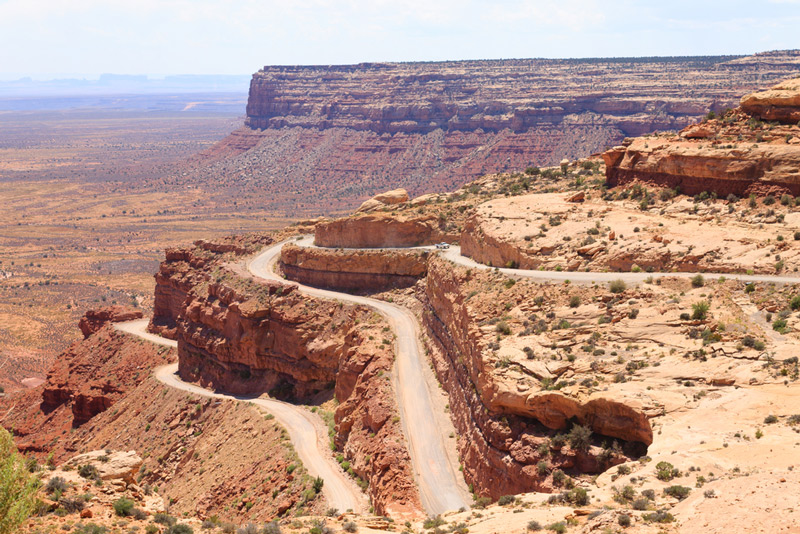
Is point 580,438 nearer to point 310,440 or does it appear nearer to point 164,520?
point 164,520

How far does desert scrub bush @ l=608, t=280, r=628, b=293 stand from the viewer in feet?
111

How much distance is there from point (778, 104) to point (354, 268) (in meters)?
30.7

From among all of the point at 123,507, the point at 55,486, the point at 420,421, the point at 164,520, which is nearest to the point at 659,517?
the point at 164,520

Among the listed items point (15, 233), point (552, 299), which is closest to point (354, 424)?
point (552, 299)

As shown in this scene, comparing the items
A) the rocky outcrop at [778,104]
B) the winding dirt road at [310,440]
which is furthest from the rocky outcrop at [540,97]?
the winding dirt road at [310,440]

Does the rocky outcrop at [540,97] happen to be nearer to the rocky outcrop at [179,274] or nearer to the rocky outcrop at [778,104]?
the rocky outcrop at [778,104]

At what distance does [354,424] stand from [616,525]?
24.7 m

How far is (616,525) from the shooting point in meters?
18.8

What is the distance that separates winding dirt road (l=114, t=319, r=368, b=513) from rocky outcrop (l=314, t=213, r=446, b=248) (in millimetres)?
15657

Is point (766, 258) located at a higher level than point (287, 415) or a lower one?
higher

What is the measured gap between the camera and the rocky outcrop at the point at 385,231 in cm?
5969

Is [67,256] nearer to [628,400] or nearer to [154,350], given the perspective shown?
[154,350]

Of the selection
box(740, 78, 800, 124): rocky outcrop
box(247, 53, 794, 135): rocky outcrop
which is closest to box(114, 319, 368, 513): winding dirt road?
box(740, 78, 800, 124): rocky outcrop

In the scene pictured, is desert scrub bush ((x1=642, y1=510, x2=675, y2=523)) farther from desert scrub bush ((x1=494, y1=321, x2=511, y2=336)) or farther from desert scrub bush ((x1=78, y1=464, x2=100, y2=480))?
desert scrub bush ((x1=78, y1=464, x2=100, y2=480))
